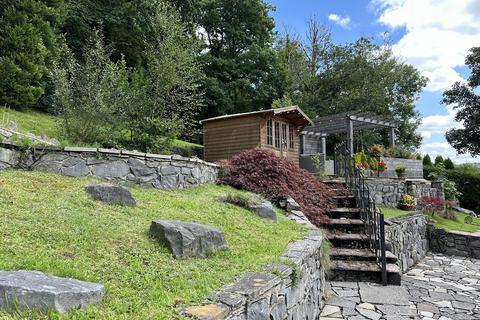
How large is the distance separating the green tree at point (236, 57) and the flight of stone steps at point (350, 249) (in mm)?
13124

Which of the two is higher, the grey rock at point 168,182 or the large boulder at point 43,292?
the grey rock at point 168,182

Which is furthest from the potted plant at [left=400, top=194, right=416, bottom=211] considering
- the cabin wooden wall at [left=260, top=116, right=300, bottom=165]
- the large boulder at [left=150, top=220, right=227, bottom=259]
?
the large boulder at [left=150, top=220, right=227, bottom=259]

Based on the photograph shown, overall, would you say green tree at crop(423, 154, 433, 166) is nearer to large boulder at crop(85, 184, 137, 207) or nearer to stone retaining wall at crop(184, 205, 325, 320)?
stone retaining wall at crop(184, 205, 325, 320)

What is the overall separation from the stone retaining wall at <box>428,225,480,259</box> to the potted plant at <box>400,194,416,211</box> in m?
1.00

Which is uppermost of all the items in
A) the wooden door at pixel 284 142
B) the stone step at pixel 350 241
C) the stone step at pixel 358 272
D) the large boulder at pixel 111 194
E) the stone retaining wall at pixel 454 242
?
the wooden door at pixel 284 142

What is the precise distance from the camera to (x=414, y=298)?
5996 mm

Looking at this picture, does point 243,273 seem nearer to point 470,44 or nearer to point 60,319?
point 60,319

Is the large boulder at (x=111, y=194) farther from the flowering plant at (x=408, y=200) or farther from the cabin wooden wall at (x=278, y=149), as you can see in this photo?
the flowering plant at (x=408, y=200)

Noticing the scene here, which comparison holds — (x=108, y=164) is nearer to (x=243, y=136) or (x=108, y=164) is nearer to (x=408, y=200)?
(x=243, y=136)

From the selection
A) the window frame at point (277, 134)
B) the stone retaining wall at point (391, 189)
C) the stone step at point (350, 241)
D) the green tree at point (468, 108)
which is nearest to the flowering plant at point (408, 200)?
the stone retaining wall at point (391, 189)

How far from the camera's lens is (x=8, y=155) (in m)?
5.08

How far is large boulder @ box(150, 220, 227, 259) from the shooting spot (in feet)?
10.8

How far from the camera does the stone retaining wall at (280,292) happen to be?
7.53ft

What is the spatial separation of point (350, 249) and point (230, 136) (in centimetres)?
702
